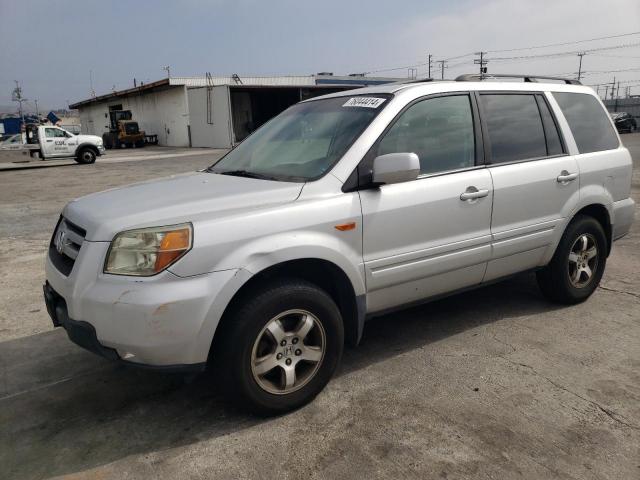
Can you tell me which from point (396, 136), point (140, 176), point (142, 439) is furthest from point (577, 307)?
point (140, 176)

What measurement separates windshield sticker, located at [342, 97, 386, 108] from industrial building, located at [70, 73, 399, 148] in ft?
106

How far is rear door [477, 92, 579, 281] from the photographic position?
3.77m

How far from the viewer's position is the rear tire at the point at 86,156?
950 inches

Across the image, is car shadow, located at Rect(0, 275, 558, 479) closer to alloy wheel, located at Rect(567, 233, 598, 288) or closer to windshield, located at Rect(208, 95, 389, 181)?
alloy wheel, located at Rect(567, 233, 598, 288)

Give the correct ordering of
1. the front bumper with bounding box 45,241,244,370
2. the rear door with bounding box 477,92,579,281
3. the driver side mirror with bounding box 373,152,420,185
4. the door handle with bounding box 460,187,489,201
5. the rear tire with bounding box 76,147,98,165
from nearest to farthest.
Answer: the front bumper with bounding box 45,241,244,370
the driver side mirror with bounding box 373,152,420,185
the door handle with bounding box 460,187,489,201
the rear door with bounding box 477,92,579,281
the rear tire with bounding box 76,147,98,165

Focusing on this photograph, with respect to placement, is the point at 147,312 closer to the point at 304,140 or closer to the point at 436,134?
the point at 304,140

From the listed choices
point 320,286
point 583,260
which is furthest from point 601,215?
point 320,286

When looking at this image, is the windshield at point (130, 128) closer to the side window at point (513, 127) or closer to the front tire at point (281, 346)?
the side window at point (513, 127)

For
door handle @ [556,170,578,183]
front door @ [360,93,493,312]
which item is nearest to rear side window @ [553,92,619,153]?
door handle @ [556,170,578,183]

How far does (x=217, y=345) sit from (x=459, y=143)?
210 centimetres

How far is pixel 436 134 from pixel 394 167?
0.73 m

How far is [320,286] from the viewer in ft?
10.4

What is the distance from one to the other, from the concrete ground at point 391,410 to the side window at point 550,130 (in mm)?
1313

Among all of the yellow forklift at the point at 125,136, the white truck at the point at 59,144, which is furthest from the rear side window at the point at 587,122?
the yellow forklift at the point at 125,136
